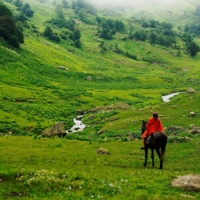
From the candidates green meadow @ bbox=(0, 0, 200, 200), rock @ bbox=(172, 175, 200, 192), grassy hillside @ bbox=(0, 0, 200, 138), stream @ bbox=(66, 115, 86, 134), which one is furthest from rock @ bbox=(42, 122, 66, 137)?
rock @ bbox=(172, 175, 200, 192)

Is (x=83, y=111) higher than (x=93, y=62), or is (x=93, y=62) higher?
(x=93, y=62)

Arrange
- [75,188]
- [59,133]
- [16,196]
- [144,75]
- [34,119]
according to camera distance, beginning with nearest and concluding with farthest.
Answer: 1. [16,196]
2. [75,188]
3. [59,133]
4. [34,119]
5. [144,75]

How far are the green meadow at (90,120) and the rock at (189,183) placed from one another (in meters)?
0.46

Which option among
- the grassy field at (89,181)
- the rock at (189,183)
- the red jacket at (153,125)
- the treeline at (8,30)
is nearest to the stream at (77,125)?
the grassy field at (89,181)

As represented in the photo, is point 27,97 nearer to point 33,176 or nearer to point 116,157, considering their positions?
point 116,157

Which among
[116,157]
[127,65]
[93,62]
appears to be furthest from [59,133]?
[127,65]

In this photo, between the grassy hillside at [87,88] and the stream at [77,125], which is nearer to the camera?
the stream at [77,125]

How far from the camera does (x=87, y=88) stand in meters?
112

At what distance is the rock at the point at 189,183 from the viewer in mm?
16766

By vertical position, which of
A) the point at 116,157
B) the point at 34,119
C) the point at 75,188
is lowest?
the point at 34,119

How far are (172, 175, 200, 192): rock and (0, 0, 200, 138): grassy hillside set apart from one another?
34.5 meters

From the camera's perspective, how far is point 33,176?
708 inches

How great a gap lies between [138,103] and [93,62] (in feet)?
252

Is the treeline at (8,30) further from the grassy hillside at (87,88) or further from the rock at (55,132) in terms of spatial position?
the rock at (55,132)
